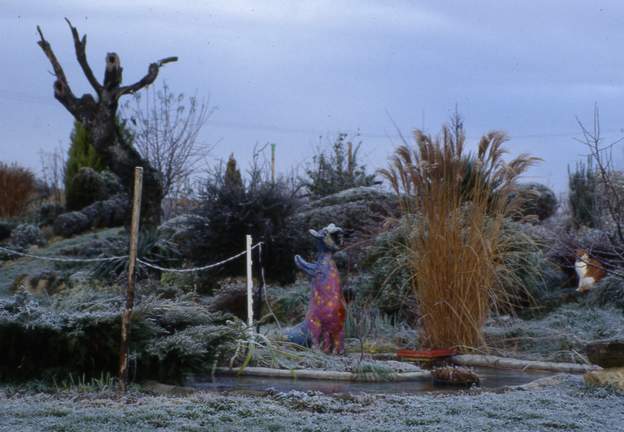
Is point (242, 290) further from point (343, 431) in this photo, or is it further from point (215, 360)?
point (343, 431)

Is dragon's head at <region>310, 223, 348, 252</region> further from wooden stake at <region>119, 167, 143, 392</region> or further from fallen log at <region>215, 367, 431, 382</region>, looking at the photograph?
wooden stake at <region>119, 167, 143, 392</region>

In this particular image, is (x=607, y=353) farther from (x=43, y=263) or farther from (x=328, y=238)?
(x=43, y=263)

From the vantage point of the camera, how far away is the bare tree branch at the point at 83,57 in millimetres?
15841

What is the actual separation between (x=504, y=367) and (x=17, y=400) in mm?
4070

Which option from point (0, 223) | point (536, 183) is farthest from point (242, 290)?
point (0, 223)

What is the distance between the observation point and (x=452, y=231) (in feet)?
24.8

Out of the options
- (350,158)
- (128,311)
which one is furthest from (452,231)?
(350,158)

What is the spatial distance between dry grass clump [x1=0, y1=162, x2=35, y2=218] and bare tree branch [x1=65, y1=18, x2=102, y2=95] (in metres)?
8.04

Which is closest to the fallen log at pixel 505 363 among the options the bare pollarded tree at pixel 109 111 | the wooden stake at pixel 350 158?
the bare pollarded tree at pixel 109 111

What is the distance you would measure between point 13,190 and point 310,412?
65.8 feet

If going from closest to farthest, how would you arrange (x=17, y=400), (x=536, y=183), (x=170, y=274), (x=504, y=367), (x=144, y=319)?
(x=17, y=400)
(x=144, y=319)
(x=504, y=367)
(x=170, y=274)
(x=536, y=183)

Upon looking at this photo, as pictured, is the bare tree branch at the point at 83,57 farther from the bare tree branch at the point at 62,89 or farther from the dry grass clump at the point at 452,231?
the dry grass clump at the point at 452,231

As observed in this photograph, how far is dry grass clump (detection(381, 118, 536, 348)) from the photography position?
7.55 metres

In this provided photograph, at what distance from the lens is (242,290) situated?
10945 millimetres
